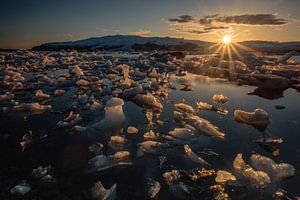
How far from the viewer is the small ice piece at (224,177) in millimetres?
2492

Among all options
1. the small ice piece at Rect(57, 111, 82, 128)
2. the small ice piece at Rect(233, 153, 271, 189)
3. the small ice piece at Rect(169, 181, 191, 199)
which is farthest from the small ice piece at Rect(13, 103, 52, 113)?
the small ice piece at Rect(233, 153, 271, 189)

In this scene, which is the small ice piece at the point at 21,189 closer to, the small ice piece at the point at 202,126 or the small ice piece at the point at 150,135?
the small ice piece at the point at 150,135

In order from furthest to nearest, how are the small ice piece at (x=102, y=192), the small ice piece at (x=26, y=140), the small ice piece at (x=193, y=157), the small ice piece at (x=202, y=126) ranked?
the small ice piece at (x=202, y=126), the small ice piece at (x=26, y=140), the small ice piece at (x=193, y=157), the small ice piece at (x=102, y=192)

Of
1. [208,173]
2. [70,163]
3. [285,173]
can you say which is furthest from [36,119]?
[285,173]

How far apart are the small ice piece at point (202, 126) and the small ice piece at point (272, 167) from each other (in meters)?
0.77

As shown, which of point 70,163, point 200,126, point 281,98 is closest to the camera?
point 70,163

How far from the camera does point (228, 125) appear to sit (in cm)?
405

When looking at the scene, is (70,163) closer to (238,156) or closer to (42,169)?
(42,169)

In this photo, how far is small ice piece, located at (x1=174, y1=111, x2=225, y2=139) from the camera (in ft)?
12.0

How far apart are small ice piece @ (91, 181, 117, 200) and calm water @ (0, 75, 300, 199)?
0.16 ft

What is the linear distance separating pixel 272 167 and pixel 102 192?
1.61m

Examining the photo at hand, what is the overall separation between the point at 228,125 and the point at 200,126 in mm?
485

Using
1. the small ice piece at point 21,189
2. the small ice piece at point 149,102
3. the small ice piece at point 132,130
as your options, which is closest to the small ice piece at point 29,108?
the small ice piece at point 149,102

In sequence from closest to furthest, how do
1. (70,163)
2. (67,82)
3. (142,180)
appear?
(142,180), (70,163), (67,82)
